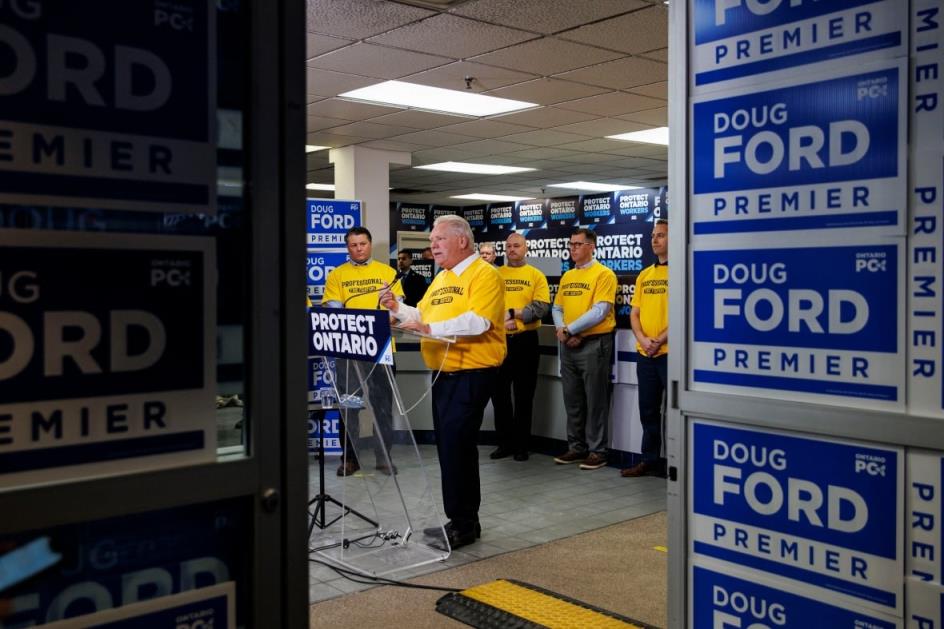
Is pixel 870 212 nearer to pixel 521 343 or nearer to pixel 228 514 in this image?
pixel 228 514

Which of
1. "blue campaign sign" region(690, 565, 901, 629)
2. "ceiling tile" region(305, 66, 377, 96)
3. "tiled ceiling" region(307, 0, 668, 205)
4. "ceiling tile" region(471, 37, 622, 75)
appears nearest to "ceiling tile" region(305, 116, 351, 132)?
"tiled ceiling" region(307, 0, 668, 205)

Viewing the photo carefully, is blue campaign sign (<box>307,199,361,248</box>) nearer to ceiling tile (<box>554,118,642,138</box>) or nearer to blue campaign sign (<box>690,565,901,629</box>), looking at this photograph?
ceiling tile (<box>554,118,642,138</box>)

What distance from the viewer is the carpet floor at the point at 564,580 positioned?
3801mm

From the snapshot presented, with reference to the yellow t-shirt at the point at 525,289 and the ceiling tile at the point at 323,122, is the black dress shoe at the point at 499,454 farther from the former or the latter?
the ceiling tile at the point at 323,122

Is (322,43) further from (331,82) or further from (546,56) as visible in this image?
(546,56)

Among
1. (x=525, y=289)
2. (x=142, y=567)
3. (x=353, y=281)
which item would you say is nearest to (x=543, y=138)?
(x=525, y=289)

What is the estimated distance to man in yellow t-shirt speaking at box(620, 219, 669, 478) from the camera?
6.28 m

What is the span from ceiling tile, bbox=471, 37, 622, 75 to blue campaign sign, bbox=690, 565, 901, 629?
380 centimetres

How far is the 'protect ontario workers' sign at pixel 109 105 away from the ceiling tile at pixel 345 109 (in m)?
5.93

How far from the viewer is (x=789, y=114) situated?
2307mm

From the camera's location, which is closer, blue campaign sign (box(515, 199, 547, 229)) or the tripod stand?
the tripod stand

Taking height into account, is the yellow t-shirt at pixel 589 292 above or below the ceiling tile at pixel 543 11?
below

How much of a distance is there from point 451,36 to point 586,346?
2.74m

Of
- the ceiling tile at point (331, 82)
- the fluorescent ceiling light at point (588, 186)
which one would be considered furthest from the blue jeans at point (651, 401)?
the fluorescent ceiling light at point (588, 186)
